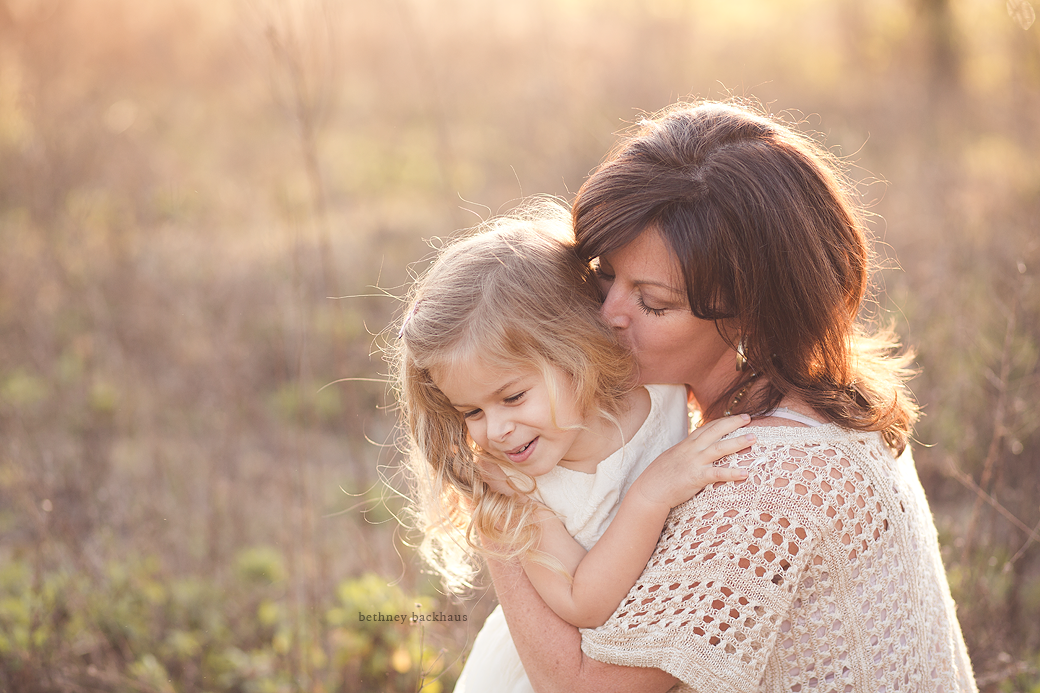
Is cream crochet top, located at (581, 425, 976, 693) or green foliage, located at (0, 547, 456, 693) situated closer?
cream crochet top, located at (581, 425, 976, 693)

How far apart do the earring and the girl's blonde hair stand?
0.26 m

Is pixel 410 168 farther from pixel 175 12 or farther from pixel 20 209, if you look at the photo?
pixel 175 12

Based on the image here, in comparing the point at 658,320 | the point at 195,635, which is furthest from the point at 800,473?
the point at 195,635

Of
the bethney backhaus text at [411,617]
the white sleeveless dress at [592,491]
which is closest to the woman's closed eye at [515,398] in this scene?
the white sleeveless dress at [592,491]

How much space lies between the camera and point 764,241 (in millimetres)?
1642

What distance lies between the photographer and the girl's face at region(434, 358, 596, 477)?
182cm

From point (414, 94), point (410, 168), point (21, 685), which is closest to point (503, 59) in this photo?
point (414, 94)

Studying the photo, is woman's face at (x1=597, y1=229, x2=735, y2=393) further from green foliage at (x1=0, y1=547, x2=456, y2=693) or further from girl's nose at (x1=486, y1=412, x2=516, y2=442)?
green foliage at (x1=0, y1=547, x2=456, y2=693)

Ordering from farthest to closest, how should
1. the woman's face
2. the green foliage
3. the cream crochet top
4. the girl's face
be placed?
the green foliage, the girl's face, the woman's face, the cream crochet top

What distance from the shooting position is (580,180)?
21.6ft

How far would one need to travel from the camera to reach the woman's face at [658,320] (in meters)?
1.71

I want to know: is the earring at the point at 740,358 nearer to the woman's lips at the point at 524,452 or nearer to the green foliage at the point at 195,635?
the woman's lips at the point at 524,452

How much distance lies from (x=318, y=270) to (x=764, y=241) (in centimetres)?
503

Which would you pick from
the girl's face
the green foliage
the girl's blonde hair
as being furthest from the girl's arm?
the green foliage
